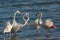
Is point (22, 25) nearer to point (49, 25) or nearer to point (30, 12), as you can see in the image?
point (49, 25)

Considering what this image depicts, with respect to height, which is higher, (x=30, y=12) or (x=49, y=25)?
(x=30, y=12)

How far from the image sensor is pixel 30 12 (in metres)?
18.6

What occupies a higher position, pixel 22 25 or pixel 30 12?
pixel 30 12

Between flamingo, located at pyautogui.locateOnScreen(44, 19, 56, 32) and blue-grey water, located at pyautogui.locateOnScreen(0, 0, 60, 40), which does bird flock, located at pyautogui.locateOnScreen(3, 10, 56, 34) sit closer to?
flamingo, located at pyautogui.locateOnScreen(44, 19, 56, 32)

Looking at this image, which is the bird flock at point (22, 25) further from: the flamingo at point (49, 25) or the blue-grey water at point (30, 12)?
the blue-grey water at point (30, 12)

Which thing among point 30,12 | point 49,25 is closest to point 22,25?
point 49,25

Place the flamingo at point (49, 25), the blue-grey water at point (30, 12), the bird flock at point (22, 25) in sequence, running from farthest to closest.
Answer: the flamingo at point (49, 25) → the blue-grey water at point (30, 12) → the bird flock at point (22, 25)

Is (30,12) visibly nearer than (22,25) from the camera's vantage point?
No

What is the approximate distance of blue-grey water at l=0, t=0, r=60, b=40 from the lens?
13445 millimetres

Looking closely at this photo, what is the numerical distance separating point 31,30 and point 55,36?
1.44m

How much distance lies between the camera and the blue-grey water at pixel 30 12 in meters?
13.4

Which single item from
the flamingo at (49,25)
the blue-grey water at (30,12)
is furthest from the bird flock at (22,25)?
the blue-grey water at (30,12)

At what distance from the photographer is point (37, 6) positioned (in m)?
20.7

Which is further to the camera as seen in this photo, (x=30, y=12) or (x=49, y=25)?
(x=30, y=12)
